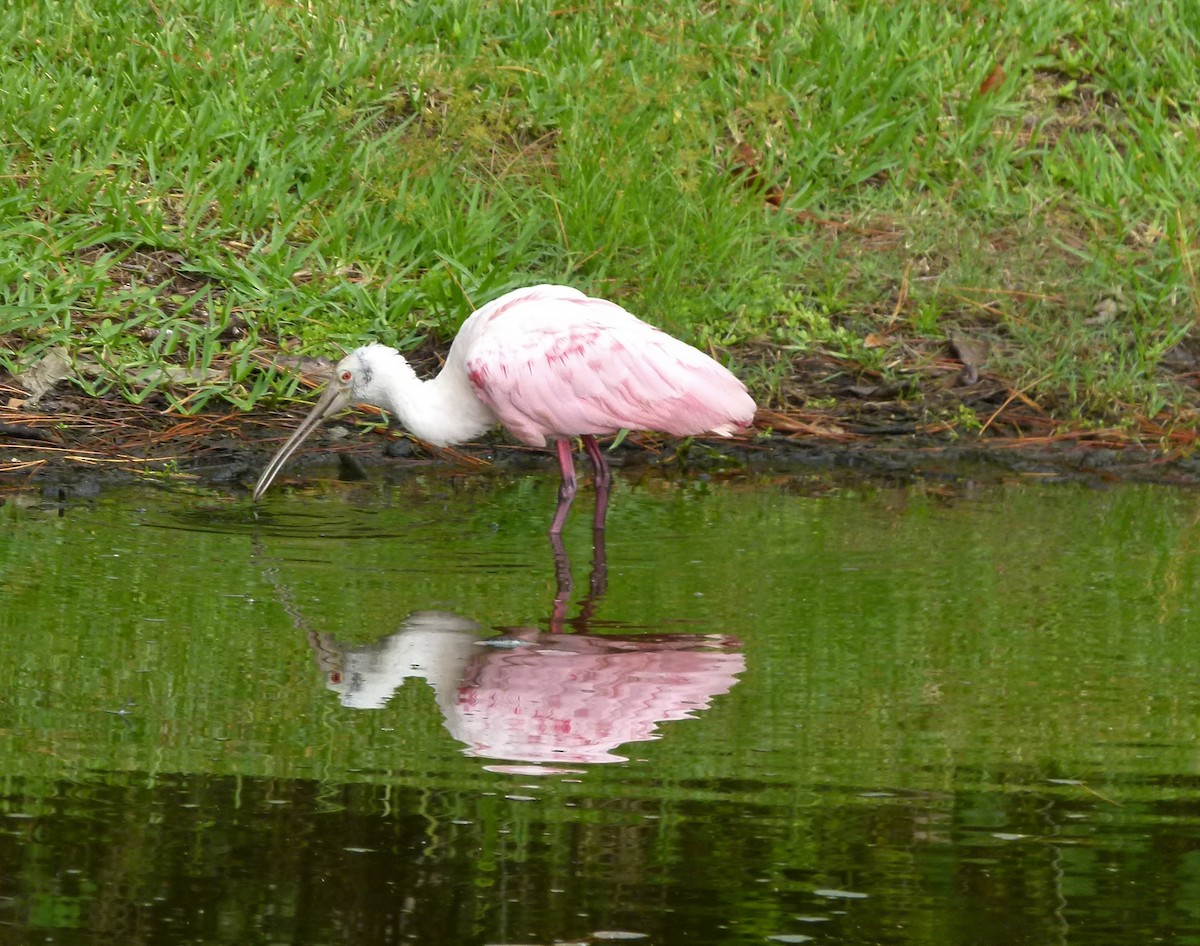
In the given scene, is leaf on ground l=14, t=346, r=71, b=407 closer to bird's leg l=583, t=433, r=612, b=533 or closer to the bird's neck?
Result: the bird's neck


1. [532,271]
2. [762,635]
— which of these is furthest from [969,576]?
[532,271]

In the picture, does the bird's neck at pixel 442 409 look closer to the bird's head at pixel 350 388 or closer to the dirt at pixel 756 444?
the bird's head at pixel 350 388

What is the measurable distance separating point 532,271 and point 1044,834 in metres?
5.21

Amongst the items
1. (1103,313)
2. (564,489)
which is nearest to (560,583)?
(564,489)

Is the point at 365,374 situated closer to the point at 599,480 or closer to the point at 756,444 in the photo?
the point at 599,480

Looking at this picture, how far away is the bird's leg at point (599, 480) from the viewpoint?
6.60 meters

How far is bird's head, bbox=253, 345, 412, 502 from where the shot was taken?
275 inches

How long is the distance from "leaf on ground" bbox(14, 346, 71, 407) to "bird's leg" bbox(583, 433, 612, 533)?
2160 millimetres

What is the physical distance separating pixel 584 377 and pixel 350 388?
37.2 inches

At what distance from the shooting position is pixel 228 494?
6973 millimetres

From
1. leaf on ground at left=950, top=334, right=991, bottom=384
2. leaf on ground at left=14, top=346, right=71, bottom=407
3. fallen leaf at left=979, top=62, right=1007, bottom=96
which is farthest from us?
fallen leaf at left=979, top=62, right=1007, bottom=96

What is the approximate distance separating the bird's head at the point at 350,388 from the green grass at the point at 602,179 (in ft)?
2.20

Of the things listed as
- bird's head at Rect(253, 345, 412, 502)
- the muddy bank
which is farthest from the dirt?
bird's head at Rect(253, 345, 412, 502)

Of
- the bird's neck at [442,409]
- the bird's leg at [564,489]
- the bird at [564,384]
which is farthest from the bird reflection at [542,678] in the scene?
the bird's neck at [442,409]
